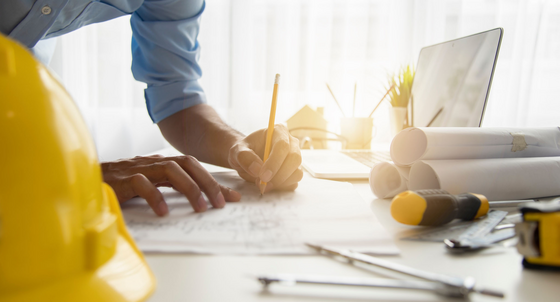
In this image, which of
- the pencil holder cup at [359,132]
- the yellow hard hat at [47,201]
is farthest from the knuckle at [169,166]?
the pencil holder cup at [359,132]

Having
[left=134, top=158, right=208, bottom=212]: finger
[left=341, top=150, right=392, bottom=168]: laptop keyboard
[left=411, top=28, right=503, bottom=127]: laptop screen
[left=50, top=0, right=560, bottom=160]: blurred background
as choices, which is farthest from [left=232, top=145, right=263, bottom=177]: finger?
[left=50, top=0, right=560, bottom=160]: blurred background

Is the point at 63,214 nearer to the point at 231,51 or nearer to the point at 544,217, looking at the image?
the point at 544,217

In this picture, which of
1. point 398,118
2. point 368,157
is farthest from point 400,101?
point 368,157

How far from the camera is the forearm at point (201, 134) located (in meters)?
0.80

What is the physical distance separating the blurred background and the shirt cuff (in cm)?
122

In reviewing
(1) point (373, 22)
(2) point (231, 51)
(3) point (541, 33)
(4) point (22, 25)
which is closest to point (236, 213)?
(4) point (22, 25)

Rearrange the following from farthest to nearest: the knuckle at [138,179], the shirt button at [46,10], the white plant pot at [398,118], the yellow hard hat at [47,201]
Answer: the white plant pot at [398,118], the shirt button at [46,10], the knuckle at [138,179], the yellow hard hat at [47,201]

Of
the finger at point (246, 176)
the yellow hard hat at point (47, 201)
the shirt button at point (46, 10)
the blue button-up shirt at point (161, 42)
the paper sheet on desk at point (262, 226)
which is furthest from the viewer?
the blue button-up shirt at point (161, 42)

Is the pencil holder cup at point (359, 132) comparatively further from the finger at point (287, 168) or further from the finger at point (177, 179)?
the finger at point (177, 179)

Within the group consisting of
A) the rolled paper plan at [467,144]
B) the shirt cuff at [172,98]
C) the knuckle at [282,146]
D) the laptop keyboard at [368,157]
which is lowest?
the laptop keyboard at [368,157]

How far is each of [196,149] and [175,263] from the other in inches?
23.8

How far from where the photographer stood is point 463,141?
0.50 meters

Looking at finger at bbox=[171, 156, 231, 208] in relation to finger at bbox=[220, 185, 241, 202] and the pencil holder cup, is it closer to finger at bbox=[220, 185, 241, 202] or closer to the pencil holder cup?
finger at bbox=[220, 185, 241, 202]

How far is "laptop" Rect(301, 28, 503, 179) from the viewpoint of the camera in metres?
0.78
